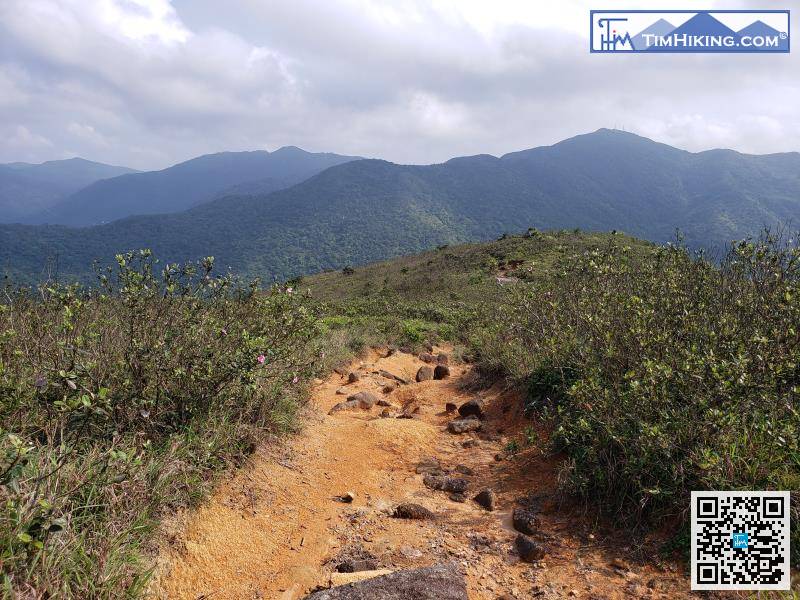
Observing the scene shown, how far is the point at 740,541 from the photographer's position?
3.01 meters

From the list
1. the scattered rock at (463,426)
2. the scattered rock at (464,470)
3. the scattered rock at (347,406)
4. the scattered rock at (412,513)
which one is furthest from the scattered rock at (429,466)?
the scattered rock at (347,406)

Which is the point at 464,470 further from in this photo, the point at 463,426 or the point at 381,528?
the point at 381,528

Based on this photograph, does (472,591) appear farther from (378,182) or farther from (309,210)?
(378,182)

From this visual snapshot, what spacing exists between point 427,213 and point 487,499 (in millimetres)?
138124

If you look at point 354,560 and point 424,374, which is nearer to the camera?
point 354,560

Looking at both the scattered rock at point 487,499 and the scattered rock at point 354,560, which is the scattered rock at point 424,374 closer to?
the scattered rock at point 487,499

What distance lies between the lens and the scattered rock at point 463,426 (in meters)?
6.26

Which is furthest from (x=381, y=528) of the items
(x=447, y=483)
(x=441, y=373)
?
(x=441, y=373)

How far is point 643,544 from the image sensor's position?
132 inches

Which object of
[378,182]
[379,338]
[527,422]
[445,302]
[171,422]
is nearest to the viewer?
[171,422]

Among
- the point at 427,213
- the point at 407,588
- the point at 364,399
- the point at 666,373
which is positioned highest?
the point at 427,213

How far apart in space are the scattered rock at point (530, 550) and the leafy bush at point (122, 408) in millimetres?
2496

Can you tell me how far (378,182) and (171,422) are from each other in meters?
165

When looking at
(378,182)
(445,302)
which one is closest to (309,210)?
(378,182)
